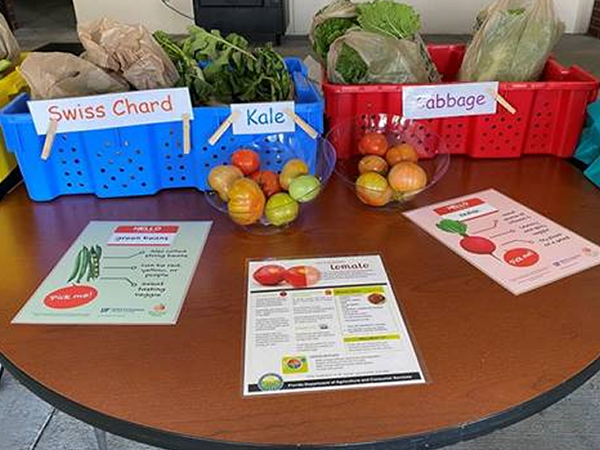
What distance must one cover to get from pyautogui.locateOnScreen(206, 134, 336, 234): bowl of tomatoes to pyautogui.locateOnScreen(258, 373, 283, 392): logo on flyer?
1.03ft

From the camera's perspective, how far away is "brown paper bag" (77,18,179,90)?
1.01 meters

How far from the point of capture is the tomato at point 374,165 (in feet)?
3.27

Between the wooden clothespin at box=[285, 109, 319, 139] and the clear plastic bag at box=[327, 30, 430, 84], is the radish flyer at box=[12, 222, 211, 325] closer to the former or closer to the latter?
the wooden clothespin at box=[285, 109, 319, 139]


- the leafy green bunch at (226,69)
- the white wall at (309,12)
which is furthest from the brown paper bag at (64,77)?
the white wall at (309,12)

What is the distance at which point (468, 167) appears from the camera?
113 cm

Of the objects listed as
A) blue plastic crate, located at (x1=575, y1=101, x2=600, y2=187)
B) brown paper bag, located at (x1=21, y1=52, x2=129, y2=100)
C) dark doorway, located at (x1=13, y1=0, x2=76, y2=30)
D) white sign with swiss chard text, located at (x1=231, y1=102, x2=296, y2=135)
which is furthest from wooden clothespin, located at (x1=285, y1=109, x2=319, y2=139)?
dark doorway, located at (x1=13, y1=0, x2=76, y2=30)

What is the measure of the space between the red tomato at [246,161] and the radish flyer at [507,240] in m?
0.28

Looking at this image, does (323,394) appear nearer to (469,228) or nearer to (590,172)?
(469,228)

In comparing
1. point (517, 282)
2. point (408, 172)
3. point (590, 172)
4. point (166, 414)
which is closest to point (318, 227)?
point (408, 172)

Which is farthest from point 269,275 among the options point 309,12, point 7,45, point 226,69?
point 309,12

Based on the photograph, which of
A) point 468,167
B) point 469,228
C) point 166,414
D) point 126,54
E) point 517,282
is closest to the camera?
point 166,414

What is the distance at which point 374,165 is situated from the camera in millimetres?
997

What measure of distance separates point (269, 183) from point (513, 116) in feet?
1.70

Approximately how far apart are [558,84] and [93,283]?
2.95 ft
